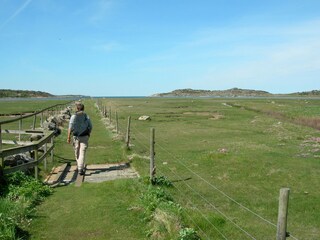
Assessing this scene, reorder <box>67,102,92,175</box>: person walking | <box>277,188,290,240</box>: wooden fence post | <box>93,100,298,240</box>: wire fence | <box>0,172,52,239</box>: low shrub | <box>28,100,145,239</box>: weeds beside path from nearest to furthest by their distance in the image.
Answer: <box>277,188,290,240</box>: wooden fence post < <box>0,172,52,239</box>: low shrub < <box>28,100,145,239</box>: weeds beside path < <box>93,100,298,240</box>: wire fence < <box>67,102,92,175</box>: person walking

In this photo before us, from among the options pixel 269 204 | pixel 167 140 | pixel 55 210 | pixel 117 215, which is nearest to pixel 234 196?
pixel 269 204

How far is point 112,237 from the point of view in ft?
26.9

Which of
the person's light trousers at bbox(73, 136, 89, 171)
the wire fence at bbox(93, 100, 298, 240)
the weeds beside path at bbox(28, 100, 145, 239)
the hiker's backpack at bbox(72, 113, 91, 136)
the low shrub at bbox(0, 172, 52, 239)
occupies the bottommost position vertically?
the wire fence at bbox(93, 100, 298, 240)

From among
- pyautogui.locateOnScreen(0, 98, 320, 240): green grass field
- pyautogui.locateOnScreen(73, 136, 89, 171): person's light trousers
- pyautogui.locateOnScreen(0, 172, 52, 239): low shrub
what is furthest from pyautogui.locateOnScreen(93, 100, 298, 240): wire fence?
pyautogui.locateOnScreen(0, 172, 52, 239): low shrub

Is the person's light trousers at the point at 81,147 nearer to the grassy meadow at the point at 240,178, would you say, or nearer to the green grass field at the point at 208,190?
the green grass field at the point at 208,190

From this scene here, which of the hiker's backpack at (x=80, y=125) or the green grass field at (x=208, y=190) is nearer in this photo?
the green grass field at (x=208, y=190)

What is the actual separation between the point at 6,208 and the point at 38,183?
2851mm

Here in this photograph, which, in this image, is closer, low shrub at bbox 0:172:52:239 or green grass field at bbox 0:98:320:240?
low shrub at bbox 0:172:52:239

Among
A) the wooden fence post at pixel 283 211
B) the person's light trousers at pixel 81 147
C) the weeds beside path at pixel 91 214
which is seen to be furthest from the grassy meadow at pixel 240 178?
the person's light trousers at pixel 81 147

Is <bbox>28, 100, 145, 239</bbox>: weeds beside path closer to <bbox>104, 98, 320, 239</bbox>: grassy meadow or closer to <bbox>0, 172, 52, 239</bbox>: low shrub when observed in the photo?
<bbox>0, 172, 52, 239</bbox>: low shrub

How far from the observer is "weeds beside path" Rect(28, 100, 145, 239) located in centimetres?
838

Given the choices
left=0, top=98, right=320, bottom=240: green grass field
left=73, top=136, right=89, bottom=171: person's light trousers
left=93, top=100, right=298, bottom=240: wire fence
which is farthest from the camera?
left=73, top=136, right=89, bottom=171: person's light trousers

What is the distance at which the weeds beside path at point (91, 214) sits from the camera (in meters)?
8.38

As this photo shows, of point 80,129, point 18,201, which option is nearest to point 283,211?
point 18,201
